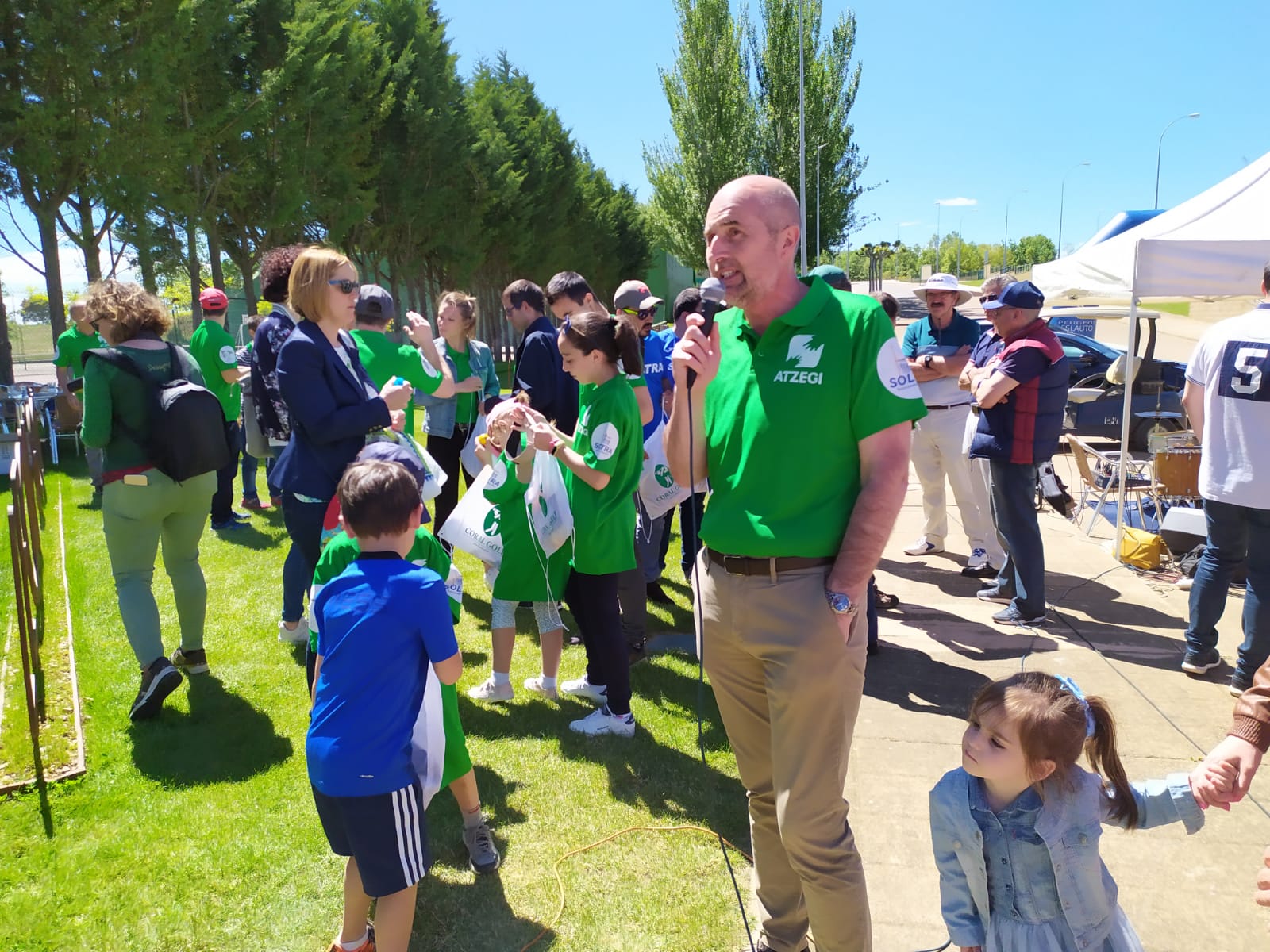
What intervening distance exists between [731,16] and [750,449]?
45.5 m

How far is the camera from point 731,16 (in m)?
41.8

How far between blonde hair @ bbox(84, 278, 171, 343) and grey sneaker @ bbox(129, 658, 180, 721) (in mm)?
1566

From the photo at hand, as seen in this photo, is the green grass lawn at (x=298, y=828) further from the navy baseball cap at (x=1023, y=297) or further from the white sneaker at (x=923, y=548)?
the white sneaker at (x=923, y=548)

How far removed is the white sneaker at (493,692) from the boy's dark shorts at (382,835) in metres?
1.93

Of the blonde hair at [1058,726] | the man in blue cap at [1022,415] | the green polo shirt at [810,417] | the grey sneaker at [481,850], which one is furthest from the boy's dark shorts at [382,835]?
the man in blue cap at [1022,415]

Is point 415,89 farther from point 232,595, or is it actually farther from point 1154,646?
point 1154,646

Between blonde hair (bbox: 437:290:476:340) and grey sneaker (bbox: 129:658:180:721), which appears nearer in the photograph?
grey sneaker (bbox: 129:658:180:721)

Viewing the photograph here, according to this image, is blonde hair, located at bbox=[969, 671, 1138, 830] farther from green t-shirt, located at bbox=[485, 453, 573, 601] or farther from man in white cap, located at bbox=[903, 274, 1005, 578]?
man in white cap, located at bbox=[903, 274, 1005, 578]

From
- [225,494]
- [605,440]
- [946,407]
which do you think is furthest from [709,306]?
[225,494]

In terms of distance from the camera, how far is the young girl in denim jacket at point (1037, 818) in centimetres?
191

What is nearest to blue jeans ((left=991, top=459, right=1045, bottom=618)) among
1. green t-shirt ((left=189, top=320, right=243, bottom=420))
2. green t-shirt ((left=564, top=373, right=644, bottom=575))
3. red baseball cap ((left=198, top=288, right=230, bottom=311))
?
green t-shirt ((left=564, top=373, right=644, bottom=575))

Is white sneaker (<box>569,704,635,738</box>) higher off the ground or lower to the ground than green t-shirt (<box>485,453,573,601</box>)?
lower

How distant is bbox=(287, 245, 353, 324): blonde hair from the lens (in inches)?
136

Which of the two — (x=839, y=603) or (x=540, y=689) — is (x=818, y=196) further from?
(x=839, y=603)
